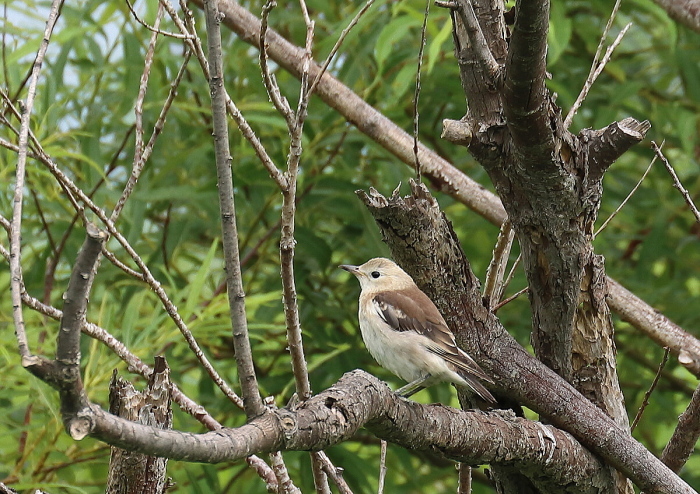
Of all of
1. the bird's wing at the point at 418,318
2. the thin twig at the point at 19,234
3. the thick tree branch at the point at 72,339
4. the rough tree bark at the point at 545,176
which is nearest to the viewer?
the thick tree branch at the point at 72,339

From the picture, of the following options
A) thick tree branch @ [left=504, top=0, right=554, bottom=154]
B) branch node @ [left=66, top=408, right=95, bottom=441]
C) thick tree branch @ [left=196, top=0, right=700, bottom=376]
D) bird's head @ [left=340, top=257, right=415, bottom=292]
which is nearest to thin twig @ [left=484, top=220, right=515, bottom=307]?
thick tree branch @ [left=196, top=0, right=700, bottom=376]

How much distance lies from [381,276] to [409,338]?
0.80 meters

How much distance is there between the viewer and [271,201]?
17.7 feet

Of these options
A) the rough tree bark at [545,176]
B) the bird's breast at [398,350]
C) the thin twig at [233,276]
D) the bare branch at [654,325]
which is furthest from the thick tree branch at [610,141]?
the thin twig at [233,276]

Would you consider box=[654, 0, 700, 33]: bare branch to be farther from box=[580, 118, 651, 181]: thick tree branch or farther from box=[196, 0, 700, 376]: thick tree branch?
box=[196, 0, 700, 376]: thick tree branch

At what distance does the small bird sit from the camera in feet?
11.5

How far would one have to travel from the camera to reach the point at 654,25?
21.9ft

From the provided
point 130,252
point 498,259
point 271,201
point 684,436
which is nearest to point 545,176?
point 498,259

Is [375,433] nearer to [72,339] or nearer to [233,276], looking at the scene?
[233,276]

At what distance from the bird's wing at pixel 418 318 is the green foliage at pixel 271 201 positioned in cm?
52

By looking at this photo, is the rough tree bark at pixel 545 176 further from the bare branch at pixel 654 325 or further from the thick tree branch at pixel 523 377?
the bare branch at pixel 654 325

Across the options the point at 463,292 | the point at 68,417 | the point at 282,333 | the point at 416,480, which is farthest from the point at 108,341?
the point at 416,480

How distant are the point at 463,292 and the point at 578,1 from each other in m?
3.85

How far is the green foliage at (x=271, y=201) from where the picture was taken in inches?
181
